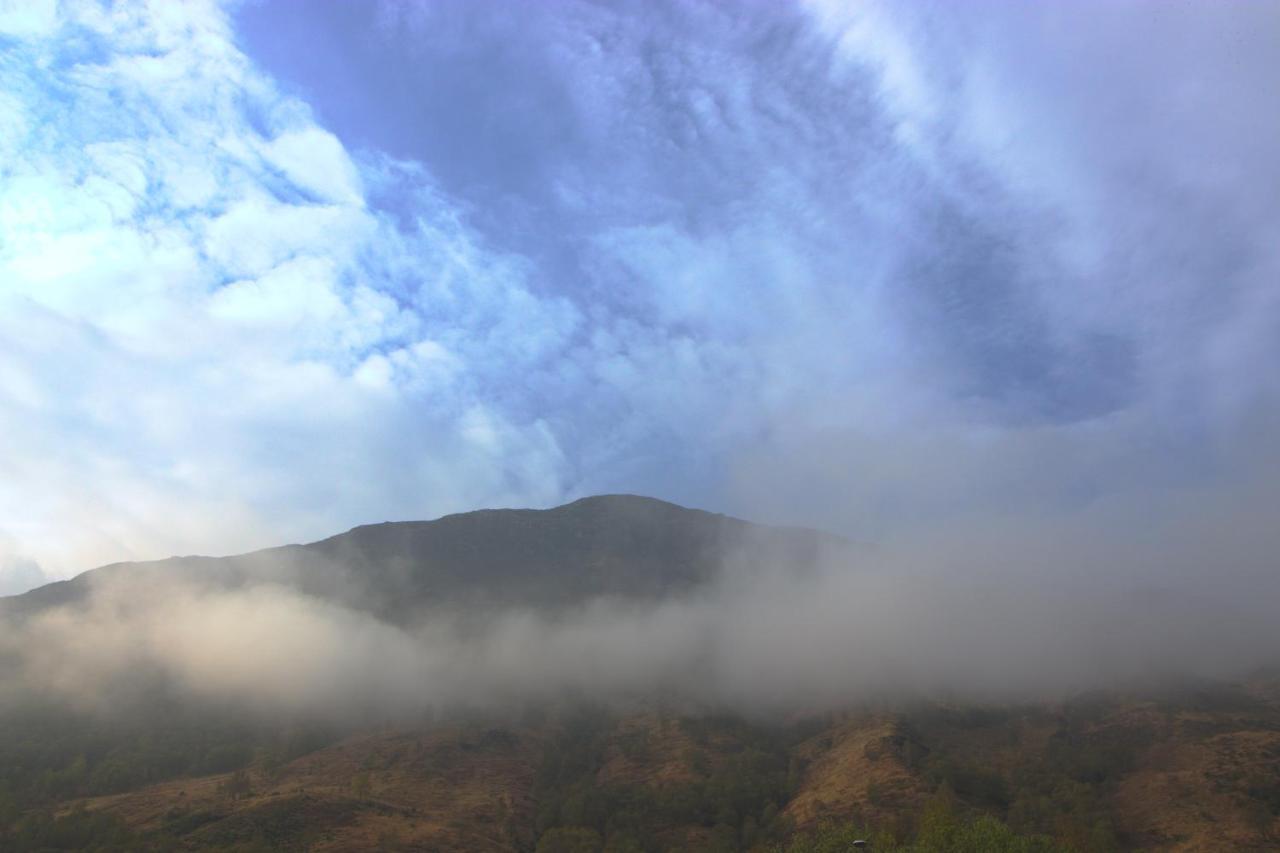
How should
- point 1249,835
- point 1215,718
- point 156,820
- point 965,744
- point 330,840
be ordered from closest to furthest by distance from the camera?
1. point 1249,835
2. point 330,840
3. point 156,820
4. point 1215,718
5. point 965,744

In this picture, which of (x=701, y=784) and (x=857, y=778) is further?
(x=701, y=784)

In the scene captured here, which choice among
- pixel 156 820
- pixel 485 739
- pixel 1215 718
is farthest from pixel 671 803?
pixel 1215 718

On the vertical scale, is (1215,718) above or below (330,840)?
above

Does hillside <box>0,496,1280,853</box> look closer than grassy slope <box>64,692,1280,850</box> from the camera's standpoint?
Yes

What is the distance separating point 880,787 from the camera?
14025cm

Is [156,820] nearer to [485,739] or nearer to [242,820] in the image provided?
[242,820]

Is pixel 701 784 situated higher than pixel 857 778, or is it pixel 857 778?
pixel 857 778

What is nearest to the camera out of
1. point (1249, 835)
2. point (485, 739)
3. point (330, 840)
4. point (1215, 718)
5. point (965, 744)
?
point (1249, 835)

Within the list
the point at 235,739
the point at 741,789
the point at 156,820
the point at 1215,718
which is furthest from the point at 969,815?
the point at 235,739

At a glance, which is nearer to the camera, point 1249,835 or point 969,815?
point 1249,835

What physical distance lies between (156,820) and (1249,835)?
6759 inches

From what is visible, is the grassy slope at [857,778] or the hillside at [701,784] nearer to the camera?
the hillside at [701,784]

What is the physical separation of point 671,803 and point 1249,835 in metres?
95.9

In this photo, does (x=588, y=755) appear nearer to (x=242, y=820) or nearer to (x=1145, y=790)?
(x=242, y=820)
